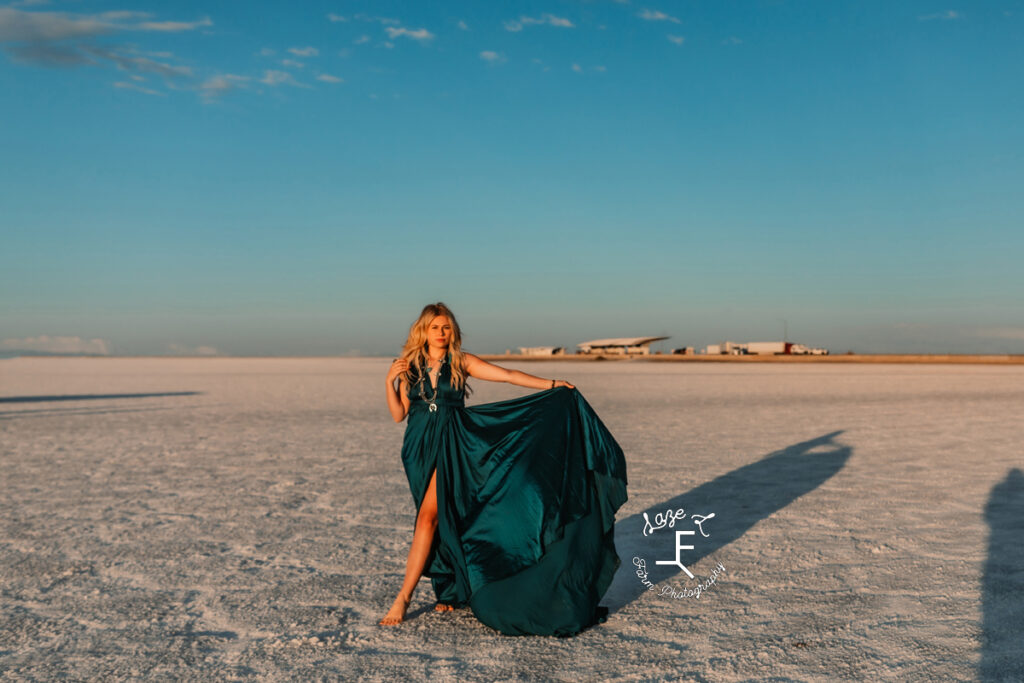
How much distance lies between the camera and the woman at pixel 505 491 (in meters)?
3.97

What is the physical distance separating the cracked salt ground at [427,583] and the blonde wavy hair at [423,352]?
4.36 feet

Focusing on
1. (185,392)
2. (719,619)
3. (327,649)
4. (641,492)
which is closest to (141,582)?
(327,649)

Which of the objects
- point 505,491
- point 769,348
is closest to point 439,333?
point 505,491

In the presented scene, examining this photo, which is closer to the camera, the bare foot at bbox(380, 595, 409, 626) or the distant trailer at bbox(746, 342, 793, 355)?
the bare foot at bbox(380, 595, 409, 626)

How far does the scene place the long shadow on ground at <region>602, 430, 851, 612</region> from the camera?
5172mm

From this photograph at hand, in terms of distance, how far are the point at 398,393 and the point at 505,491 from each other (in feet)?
2.81

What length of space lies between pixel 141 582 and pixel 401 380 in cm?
223

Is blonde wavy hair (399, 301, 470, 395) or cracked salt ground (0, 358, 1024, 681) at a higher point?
blonde wavy hair (399, 301, 470, 395)

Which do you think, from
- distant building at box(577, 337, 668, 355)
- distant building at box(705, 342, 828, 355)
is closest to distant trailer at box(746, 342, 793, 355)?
distant building at box(705, 342, 828, 355)

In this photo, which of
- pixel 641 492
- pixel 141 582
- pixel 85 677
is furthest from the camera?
pixel 641 492

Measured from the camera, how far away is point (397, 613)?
420cm

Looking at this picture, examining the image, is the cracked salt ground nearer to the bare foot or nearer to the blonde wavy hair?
the bare foot

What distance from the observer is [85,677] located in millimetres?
3467

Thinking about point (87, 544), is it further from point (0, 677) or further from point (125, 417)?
point (125, 417)
